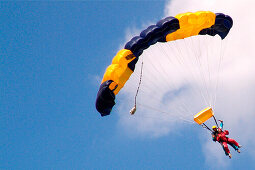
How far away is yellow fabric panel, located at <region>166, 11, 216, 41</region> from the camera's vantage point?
2055cm

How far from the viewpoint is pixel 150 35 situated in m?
19.7

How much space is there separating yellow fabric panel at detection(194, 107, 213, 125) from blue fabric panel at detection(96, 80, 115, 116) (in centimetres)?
401

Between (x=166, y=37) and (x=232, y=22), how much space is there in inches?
155

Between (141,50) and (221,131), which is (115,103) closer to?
(141,50)

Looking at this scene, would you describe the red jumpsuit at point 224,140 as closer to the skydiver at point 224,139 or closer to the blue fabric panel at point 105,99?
the skydiver at point 224,139

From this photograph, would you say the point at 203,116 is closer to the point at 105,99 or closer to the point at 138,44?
the point at 138,44

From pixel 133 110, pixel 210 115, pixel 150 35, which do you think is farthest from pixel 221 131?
pixel 150 35

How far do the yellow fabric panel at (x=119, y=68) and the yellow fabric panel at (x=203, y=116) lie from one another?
12.8ft

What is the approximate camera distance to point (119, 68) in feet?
65.8

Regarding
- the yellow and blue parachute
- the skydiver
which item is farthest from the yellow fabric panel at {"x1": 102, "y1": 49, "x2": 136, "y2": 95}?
the skydiver

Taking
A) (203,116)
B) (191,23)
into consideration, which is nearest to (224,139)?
(203,116)

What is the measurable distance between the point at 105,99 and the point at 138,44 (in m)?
2.95

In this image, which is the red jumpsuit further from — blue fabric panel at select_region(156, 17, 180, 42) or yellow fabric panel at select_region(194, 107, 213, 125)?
blue fabric panel at select_region(156, 17, 180, 42)

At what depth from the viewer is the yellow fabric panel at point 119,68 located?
19.9 m
